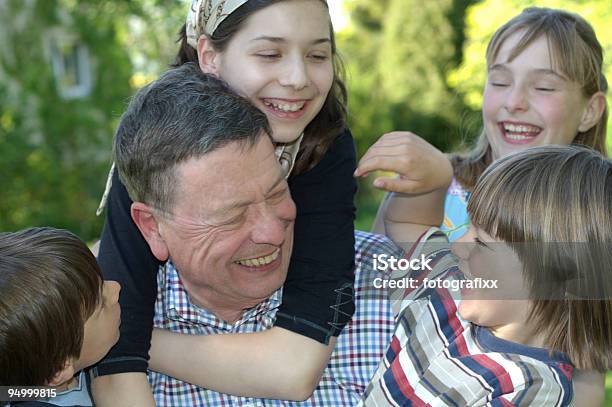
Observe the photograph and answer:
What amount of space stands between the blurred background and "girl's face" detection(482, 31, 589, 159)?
11.9 feet

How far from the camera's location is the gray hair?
2092mm

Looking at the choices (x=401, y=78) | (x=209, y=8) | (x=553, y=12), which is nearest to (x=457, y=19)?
(x=401, y=78)

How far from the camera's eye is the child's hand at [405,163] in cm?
240

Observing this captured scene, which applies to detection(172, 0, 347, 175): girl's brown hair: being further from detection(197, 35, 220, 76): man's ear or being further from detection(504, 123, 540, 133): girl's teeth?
→ detection(504, 123, 540, 133): girl's teeth

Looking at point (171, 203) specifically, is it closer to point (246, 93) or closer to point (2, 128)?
point (246, 93)

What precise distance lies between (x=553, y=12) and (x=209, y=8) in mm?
1634

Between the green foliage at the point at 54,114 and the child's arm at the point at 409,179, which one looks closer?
the child's arm at the point at 409,179

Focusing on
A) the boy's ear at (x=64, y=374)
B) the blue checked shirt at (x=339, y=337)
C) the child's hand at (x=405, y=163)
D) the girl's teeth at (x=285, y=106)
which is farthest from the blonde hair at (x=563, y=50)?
the boy's ear at (x=64, y=374)

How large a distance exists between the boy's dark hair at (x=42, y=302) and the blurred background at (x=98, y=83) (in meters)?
5.49

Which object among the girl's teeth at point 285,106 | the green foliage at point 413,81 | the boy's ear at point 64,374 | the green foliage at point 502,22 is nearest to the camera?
the boy's ear at point 64,374

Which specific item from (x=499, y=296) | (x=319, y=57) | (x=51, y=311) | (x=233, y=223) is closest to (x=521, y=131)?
(x=319, y=57)

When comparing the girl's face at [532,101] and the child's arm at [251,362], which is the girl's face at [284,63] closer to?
the child's arm at [251,362]

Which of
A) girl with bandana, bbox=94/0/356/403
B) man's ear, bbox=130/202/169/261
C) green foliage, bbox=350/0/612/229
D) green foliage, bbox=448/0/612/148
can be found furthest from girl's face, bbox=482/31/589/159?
green foliage, bbox=350/0/612/229

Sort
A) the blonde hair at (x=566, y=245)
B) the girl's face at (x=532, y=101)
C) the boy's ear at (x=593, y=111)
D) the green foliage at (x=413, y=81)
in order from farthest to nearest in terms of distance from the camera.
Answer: the green foliage at (x=413, y=81) → the boy's ear at (x=593, y=111) → the girl's face at (x=532, y=101) → the blonde hair at (x=566, y=245)
